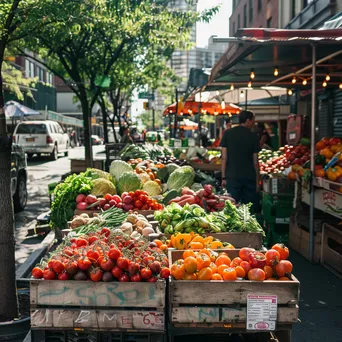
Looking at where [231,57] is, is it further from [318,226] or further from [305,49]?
[318,226]

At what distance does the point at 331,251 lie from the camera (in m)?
7.13

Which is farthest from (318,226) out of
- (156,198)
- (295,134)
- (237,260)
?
(295,134)

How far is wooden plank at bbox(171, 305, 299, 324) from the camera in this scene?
3666 mm

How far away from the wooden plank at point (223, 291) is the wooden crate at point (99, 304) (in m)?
0.13

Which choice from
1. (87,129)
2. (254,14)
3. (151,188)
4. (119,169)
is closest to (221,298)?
(151,188)

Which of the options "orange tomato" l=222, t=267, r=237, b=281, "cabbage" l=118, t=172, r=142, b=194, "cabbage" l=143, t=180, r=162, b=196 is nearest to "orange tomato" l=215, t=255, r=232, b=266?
"orange tomato" l=222, t=267, r=237, b=281

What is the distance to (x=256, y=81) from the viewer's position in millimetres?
11297

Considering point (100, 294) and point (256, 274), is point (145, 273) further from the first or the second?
point (256, 274)

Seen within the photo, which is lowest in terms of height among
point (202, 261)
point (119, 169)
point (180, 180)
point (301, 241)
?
point (301, 241)

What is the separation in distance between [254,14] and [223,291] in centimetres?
3033

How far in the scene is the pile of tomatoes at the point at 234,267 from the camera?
3.75 metres

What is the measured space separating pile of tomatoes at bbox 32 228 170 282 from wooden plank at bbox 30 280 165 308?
5 centimetres

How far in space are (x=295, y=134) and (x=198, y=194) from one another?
23.7 ft

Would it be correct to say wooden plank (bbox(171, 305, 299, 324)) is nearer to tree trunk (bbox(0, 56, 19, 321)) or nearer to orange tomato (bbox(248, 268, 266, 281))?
orange tomato (bbox(248, 268, 266, 281))
